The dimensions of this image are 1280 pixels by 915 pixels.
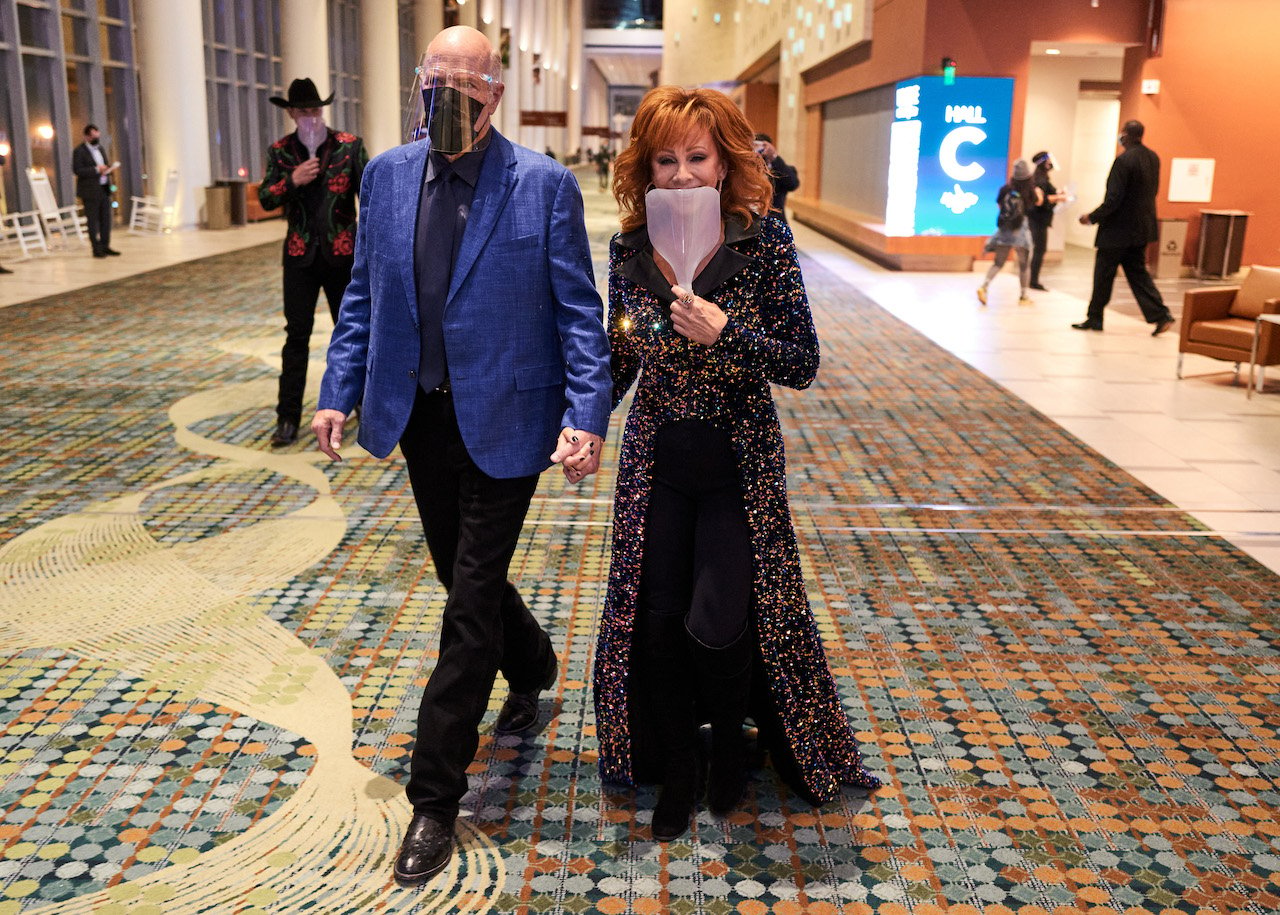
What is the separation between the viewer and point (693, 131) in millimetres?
2410

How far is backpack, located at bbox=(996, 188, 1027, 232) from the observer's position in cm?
1262

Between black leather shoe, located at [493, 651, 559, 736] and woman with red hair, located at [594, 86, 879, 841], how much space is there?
1.59 feet

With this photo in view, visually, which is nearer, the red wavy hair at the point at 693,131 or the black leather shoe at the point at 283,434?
the red wavy hair at the point at 693,131

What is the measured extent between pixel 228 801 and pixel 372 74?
103ft

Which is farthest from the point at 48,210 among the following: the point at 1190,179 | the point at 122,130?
the point at 1190,179

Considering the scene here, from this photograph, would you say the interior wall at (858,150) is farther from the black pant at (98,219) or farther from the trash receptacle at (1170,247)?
the black pant at (98,219)

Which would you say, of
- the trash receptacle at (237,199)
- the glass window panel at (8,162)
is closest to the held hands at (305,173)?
the glass window panel at (8,162)

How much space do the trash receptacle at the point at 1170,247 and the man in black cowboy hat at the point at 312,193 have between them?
1272cm

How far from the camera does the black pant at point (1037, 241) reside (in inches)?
565

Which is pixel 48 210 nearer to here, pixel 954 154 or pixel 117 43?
pixel 117 43

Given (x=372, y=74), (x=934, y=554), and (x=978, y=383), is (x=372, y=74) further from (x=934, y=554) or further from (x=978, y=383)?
(x=934, y=554)

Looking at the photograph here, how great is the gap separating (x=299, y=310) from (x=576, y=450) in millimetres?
3831

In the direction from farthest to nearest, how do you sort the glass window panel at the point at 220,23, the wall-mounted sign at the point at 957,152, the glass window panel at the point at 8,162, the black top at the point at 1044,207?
the glass window panel at the point at 220,23 → the glass window panel at the point at 8,162 → the wall-mounted sign at the point at 957,152 → the black top at the point at 1044,207

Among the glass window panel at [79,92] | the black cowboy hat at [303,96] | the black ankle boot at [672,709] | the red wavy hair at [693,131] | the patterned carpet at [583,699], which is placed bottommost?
the patterned carpet at [583,699]
